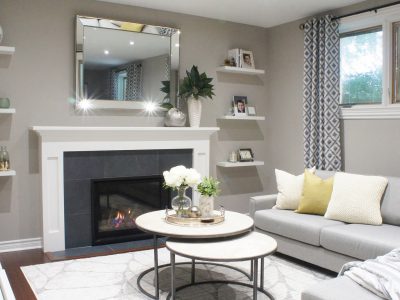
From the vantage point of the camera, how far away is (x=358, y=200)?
3.68 meters

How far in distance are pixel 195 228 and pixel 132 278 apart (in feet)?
2.65

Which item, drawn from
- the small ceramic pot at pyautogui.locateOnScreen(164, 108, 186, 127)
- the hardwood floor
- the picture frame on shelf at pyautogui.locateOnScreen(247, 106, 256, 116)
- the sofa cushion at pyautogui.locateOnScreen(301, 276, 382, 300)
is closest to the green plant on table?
the sofa cushion at pyautogui.locateOnScreen(301, 276, 382, 300)

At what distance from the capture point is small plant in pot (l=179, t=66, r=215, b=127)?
16.2 ft

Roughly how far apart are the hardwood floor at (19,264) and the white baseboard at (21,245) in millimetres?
81

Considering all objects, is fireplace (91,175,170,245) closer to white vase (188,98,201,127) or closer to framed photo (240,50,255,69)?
white vase (188,98,201,127)

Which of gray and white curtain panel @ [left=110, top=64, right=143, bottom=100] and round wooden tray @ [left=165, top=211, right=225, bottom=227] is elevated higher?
gray and white curtain panel @ [left=110, top=64, right=143, bottom=100]

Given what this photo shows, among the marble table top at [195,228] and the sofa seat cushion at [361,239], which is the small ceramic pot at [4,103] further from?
the sofa seat cushion at [361,239]

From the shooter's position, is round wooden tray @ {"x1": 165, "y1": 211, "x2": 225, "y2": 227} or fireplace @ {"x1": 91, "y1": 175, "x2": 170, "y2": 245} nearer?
round wooden tray @ {"x1": 165, "y1": 211, "x2": 225, "y2": 227}

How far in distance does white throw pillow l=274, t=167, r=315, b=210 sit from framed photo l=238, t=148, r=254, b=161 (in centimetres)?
124

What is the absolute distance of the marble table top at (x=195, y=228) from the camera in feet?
9.82

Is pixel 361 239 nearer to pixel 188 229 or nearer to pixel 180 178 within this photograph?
pixel 188 229

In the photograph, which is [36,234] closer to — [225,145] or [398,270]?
[225,145]

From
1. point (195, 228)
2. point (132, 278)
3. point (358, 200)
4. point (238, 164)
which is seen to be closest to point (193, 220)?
point (195, 228)

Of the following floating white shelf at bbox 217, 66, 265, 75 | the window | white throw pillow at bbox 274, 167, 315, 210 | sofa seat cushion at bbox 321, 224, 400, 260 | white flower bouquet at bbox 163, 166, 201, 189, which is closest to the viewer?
sofa seat cushion at bbox 321, 224, 400, 260
